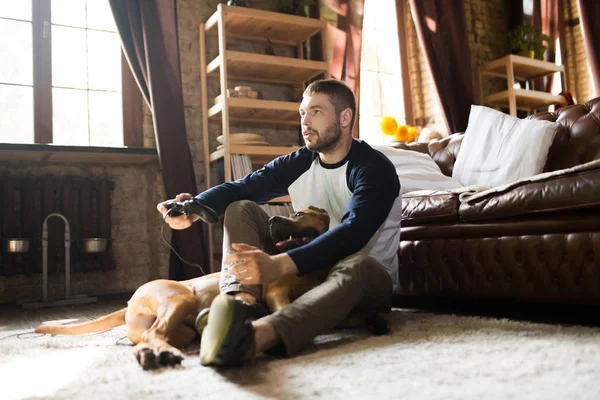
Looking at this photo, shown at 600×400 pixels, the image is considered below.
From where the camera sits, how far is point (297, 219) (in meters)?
1.71

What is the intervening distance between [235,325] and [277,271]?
0.87 feet

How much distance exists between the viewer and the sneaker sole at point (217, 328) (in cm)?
115

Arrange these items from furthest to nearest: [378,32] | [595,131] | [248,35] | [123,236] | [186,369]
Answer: [378,32], [248,35], [123,236], [595,131], [186,369]

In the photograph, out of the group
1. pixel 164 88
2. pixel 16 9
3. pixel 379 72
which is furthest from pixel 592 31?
pixel 16 9

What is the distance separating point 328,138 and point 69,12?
2.86 m

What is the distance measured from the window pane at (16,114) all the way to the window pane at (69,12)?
0.55 meters

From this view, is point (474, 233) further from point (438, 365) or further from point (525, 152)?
point (438, 365)

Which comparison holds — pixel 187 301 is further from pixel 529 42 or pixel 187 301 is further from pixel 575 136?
pixel 529 42

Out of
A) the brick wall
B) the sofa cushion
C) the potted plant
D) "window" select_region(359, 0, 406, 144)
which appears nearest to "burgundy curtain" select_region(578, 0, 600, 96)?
the potted plant

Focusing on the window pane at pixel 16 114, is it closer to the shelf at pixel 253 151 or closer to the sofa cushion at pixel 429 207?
the shelf at pixel 253 151

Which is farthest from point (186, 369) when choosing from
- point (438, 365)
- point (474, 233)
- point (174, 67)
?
point (174, 67)

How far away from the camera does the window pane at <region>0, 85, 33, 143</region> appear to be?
3555mm

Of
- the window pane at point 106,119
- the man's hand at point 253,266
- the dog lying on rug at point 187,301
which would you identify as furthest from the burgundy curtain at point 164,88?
the man's hand at point 253,266

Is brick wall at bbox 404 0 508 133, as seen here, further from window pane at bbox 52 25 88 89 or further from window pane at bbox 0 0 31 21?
window pane at bbox 0 0 31 21
